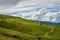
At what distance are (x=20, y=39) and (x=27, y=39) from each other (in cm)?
732

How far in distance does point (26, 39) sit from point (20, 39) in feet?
20.7

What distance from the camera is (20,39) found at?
19738 centimetres

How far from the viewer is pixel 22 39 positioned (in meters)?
197

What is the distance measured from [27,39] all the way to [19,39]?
8762mm

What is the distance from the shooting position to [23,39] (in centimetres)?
19688

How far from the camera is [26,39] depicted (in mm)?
199625

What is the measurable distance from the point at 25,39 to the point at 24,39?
3.61 feet

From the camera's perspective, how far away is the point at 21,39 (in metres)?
197

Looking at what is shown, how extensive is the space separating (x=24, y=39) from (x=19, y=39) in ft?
17.4

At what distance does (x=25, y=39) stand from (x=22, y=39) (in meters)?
3.34

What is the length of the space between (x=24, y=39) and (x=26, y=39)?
100 inches

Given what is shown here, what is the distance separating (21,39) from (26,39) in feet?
17.7
